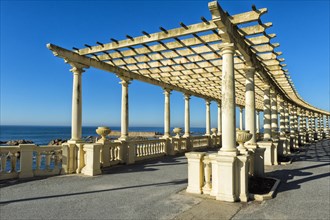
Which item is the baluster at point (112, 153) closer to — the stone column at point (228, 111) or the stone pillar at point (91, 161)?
the stone pillar at point (91, 161)

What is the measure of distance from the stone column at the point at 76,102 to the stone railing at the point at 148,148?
3136 millimetres

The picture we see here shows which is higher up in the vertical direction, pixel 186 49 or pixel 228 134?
pixel 186 49

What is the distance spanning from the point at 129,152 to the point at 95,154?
308 cm

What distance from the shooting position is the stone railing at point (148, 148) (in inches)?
561

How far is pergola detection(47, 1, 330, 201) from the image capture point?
6.96 m

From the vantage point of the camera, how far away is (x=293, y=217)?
5.43 meters

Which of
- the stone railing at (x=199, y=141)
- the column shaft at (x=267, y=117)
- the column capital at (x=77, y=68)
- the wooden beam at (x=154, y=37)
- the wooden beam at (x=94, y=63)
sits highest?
the wooden beam at (x=154, y=37)

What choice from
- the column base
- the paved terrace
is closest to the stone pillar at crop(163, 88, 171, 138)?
the column base

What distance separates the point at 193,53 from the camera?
10797 mm

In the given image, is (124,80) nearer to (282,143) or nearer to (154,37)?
(154,37)

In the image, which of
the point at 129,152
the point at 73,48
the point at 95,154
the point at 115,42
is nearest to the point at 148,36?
the point at 115,42

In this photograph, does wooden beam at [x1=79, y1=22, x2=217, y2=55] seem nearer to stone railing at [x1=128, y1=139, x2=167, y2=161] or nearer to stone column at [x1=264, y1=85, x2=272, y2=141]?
stone railing at [x1=128, y1=139, x2=167, y2=161]

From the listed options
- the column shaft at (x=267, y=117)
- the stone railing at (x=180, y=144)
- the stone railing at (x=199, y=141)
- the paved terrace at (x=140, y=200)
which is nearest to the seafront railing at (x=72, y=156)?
the paved terrace at (x=140, y=200)

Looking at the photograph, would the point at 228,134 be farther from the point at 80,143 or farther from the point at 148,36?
the point at 80,143
